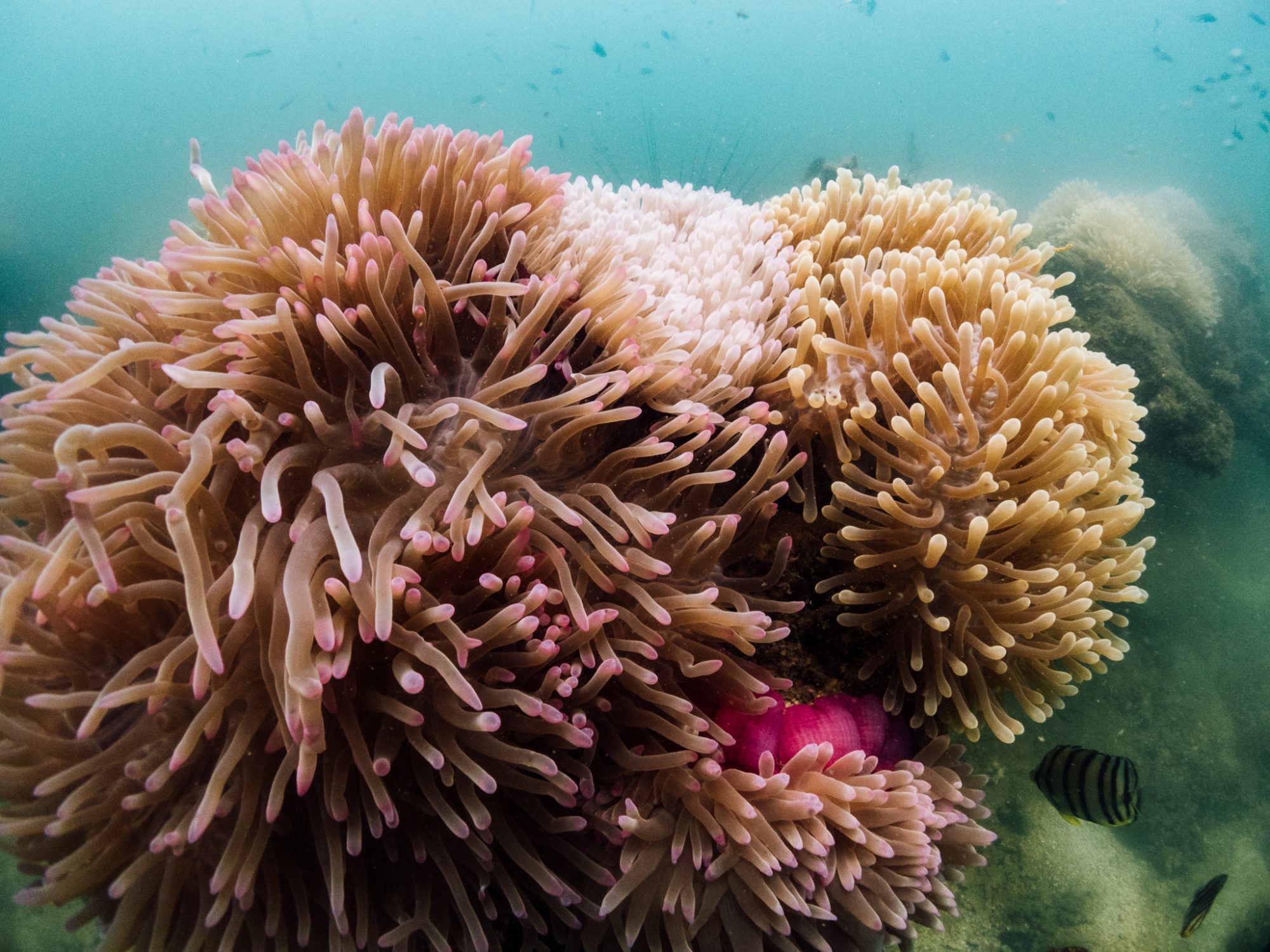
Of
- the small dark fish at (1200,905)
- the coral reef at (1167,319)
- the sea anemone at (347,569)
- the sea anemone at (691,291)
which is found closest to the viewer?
the sea anemone at (347,569)

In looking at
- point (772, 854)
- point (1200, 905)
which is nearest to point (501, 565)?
point (772, 854)

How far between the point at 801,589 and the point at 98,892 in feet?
6.60

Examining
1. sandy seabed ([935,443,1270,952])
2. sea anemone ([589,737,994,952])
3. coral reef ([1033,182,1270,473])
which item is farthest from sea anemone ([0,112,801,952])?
coral reef ([1033,182,1270,473])

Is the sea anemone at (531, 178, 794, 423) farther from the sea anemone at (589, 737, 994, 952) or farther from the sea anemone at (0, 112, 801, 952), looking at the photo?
the sea anemone at (589, 737, 994, 952)

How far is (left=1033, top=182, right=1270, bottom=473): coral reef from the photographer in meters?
6.69

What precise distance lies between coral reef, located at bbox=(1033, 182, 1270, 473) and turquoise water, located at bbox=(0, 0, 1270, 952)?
0.18 metres

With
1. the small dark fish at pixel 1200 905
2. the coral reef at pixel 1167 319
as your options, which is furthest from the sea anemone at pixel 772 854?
the coral reef at pixel 1167 319

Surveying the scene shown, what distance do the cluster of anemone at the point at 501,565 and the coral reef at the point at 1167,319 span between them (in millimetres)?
5586

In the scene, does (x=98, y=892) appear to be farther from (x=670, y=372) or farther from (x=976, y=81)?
(x=976, y=81)

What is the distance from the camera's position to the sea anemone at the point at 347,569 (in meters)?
1.43

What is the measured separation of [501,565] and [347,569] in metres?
0.40

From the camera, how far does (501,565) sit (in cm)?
160

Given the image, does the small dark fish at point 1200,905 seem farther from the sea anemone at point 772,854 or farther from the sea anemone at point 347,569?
the sea anemone at point 347,569

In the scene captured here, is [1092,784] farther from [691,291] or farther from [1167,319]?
[1167,319]
